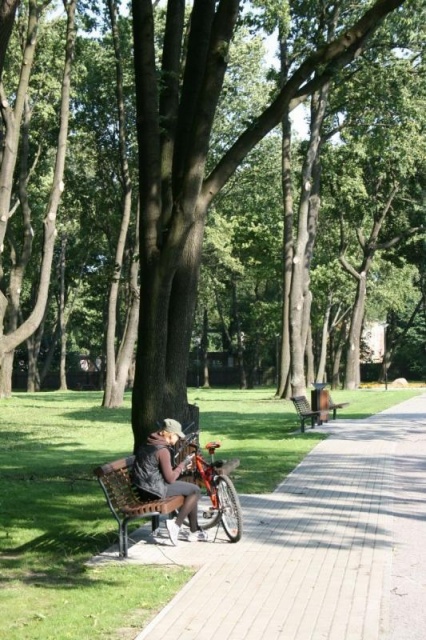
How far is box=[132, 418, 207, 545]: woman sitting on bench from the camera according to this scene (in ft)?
29.6

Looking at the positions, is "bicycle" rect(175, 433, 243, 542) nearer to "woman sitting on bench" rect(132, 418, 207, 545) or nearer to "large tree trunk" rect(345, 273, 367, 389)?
"woman sitting on bench" rect(132, 418, 207, 545)

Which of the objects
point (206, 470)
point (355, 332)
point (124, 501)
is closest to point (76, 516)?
point (206, 470)

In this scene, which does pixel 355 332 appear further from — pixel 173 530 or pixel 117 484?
pixel 117 484

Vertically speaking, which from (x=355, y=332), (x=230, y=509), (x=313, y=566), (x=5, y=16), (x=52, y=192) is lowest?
(x=313, y=566)

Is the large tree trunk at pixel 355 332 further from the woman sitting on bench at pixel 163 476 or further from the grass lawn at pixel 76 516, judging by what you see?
the woman sitting on bench at pixel 163 476

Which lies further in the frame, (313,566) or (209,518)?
(209,518)

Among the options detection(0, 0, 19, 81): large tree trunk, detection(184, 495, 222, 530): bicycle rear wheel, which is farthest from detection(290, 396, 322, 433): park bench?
detection(0, 0, 19, 81): large tree trunk

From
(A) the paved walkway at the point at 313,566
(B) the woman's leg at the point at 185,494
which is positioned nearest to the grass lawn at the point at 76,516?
(A) the paved walkway at the point at 313,566

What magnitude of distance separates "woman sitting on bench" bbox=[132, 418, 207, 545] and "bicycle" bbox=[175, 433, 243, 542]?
317 millimetres

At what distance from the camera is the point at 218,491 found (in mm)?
9586

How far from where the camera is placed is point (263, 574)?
787cm

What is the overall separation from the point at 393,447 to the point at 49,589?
11.4 meters

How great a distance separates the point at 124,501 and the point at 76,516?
233 centimetres

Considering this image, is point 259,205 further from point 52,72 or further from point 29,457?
point 29,457
